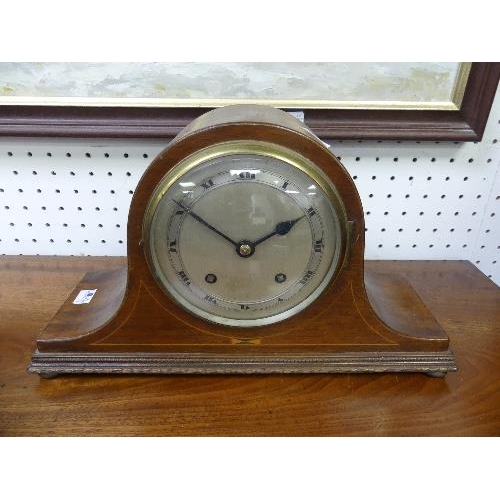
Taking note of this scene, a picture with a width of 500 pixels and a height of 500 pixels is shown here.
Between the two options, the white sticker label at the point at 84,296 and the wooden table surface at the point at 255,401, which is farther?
the white sticker label at the point at 84,296

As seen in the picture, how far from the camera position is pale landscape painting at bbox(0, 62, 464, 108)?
997mm

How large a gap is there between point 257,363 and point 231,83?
0.63 metres

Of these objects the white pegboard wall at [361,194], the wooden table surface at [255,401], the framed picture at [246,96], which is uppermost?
the framed picture at [246,96]

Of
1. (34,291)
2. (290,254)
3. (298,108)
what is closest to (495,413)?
(290,254)

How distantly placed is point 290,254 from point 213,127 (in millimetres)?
253

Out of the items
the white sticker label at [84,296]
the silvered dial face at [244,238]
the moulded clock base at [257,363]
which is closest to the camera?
the silvered dial face at [244,238]

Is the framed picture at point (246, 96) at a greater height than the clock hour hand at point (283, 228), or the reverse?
the framed picture at point (246, 96)

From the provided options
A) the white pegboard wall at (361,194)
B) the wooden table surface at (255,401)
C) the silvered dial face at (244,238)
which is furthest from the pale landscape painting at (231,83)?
the wooden table surface at (255,401)

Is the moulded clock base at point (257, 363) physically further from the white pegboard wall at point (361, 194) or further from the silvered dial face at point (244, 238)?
the white pegboard wall at point (361, 194)

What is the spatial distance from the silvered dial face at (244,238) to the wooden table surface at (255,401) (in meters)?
0.14

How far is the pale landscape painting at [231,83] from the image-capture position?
1.00m

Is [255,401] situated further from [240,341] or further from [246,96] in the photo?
[246,96]

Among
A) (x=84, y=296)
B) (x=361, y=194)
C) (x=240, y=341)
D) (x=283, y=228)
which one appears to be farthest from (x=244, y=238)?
(x=361, y=194)

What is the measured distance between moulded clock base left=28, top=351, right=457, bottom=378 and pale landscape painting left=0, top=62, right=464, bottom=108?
567 mm
